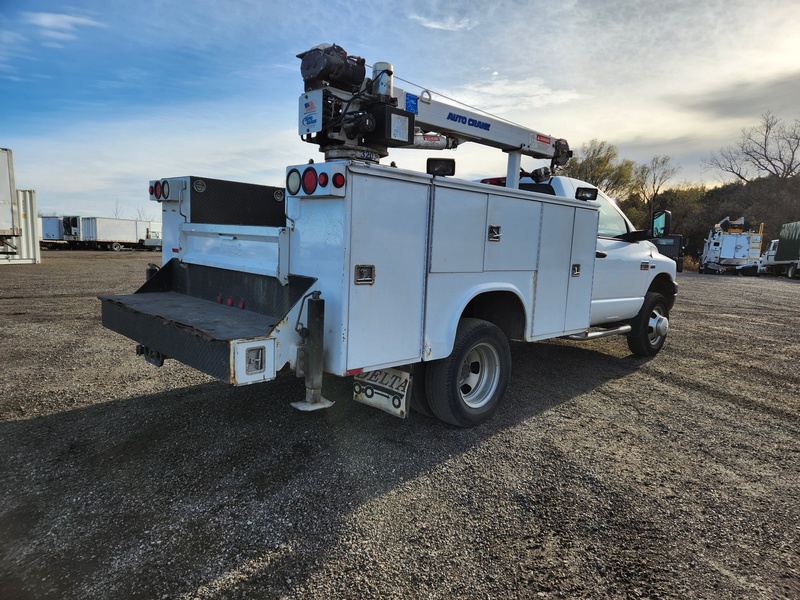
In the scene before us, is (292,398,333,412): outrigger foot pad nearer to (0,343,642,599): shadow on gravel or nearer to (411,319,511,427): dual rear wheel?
(0,343,642,599): shadow on gravel

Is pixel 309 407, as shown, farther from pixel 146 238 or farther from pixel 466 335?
pixel 146 238

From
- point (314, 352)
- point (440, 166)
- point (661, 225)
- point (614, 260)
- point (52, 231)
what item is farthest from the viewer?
point (52, 231)

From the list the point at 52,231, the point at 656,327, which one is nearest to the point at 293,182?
the point at 656,327

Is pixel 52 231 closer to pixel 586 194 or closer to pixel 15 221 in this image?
pixel 15 221

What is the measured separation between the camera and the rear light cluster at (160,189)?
14.5 ft

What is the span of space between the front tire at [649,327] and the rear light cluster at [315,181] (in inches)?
212

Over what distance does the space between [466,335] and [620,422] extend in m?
1.84

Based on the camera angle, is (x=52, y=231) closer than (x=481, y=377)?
No

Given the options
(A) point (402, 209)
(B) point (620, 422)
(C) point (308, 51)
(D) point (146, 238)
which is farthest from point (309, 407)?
(D) point (146, 238)

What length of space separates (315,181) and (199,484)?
6.67 feet

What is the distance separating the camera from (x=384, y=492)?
10.5ft

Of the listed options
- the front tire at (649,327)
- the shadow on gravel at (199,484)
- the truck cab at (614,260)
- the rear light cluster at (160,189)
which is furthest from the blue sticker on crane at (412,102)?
the front tire at (649,327)

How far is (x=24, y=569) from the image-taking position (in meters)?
2.37

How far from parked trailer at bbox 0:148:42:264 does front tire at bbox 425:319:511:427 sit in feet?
60.8
